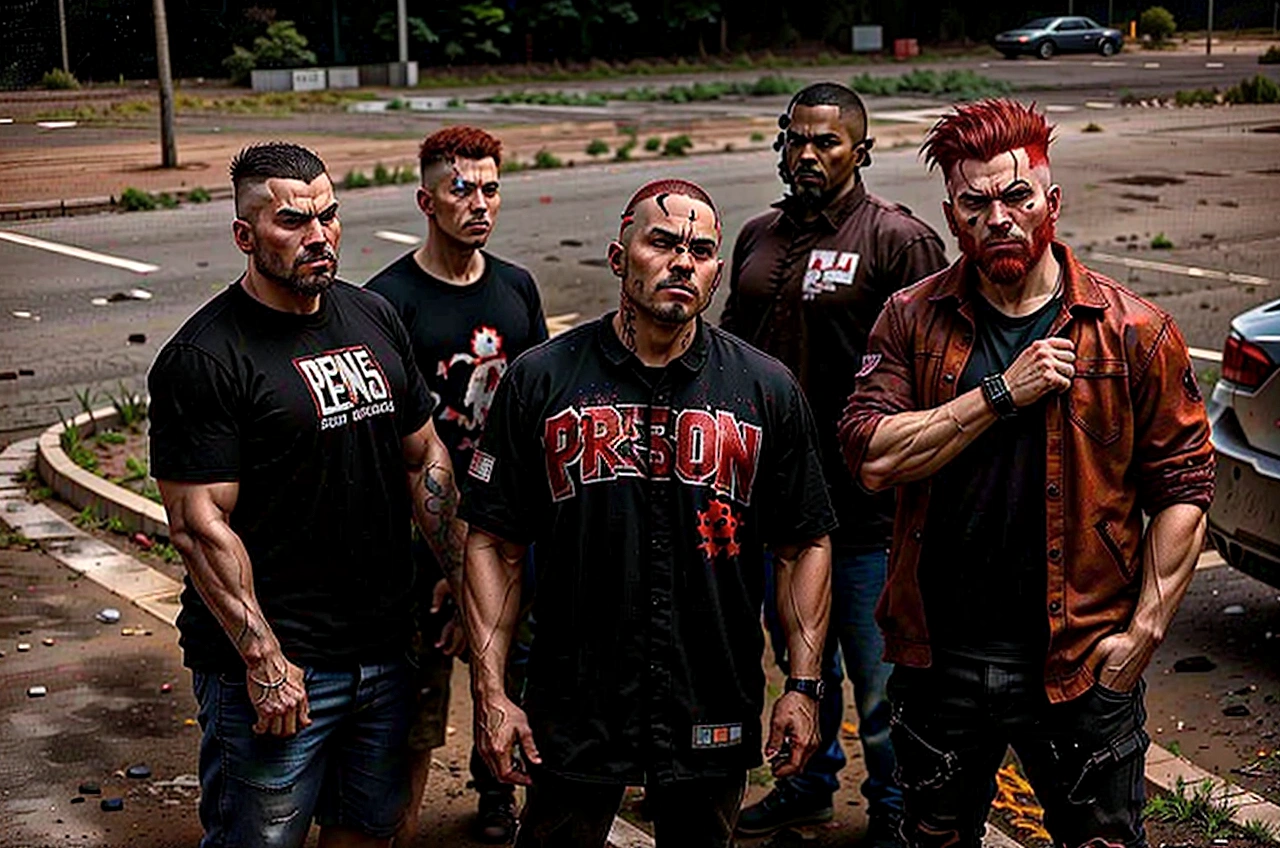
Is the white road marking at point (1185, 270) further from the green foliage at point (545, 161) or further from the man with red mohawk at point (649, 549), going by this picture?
the man with red mohawk at point (649, 549)

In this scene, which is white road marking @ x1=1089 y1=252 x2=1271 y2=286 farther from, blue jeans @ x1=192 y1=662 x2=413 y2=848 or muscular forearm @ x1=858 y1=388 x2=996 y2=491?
blue jeans @ x1=192 y1=662 x2=413 y2=848

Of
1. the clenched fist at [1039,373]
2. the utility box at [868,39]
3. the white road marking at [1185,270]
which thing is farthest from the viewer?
the utility box at [868,39]

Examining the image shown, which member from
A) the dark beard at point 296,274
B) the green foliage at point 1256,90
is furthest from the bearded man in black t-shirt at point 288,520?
→ the green foliage at point 1256,90

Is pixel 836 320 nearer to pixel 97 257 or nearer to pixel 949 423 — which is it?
pixel 949 423

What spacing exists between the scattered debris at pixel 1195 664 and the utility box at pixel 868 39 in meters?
25.5

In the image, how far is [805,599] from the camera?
13.3 feet

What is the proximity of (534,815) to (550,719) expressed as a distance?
220 mm

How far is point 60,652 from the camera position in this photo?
693cm

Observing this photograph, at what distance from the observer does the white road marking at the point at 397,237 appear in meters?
16.6

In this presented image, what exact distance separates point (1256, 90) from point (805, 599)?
11269 mm

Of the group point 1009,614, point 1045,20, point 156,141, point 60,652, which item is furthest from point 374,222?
point 1009,614

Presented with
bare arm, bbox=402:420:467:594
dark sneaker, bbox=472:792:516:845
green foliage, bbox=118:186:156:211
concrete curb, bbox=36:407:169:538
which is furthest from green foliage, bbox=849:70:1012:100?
bare arm, bbox=402:420:467:594

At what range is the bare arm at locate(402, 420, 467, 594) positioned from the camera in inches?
175

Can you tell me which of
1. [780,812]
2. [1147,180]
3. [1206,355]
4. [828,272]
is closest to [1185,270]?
[1206,355]
